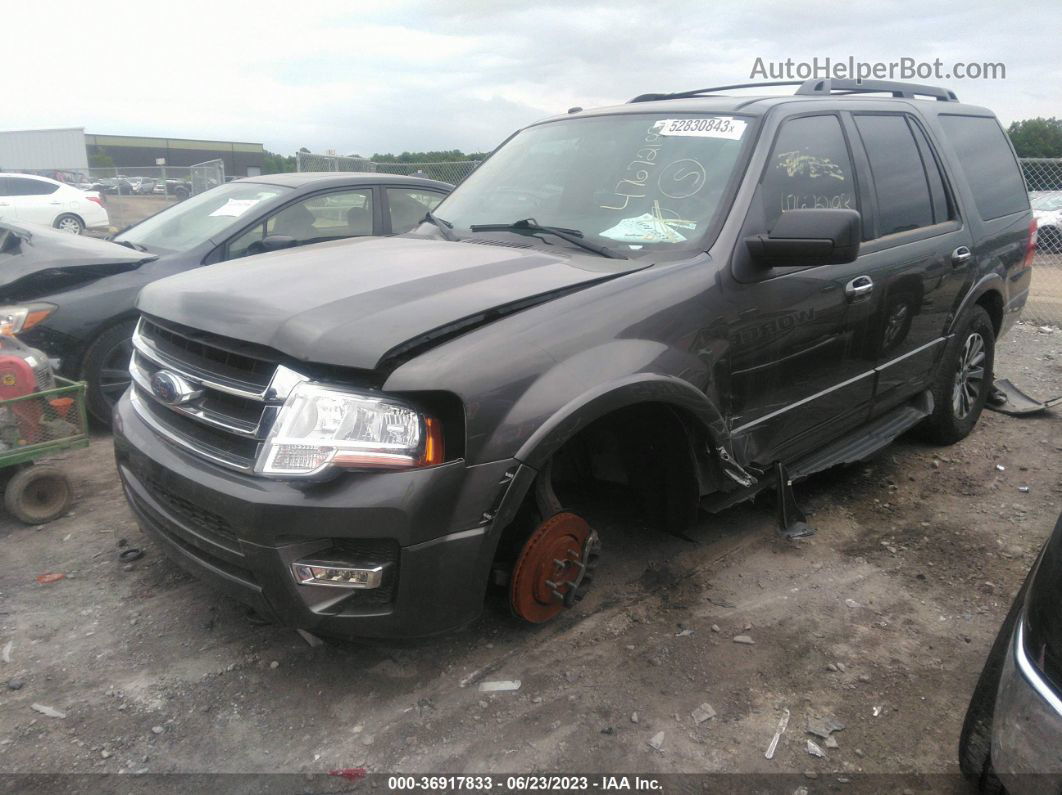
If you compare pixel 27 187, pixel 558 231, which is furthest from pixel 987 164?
pixel 27 187

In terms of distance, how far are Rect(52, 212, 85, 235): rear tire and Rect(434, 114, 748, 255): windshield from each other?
704 inches

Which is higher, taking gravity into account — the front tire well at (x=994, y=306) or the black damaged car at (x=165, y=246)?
the black damaged car at (x=165, y=246)

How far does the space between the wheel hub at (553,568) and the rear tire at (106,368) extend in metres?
3.26

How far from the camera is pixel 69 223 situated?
1881 centimetres

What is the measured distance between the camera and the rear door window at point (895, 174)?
398 cm

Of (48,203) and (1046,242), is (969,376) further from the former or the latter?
(48,203)

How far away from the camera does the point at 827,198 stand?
3.70m

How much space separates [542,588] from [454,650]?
396 mm

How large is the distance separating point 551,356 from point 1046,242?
1517 cm

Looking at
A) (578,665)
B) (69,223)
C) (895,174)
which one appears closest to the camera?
(578,665)

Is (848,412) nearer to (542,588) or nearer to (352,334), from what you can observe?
(542,588)

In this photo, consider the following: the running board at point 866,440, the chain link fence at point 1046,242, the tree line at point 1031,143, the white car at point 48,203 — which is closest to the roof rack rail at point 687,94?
the running board at point 866,440

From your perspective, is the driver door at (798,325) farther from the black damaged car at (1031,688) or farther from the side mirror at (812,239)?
the black damaged car at (1031,688)

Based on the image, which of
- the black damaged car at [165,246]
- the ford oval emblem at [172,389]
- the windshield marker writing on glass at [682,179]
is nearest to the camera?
the ford oval emblem at [172,389]
